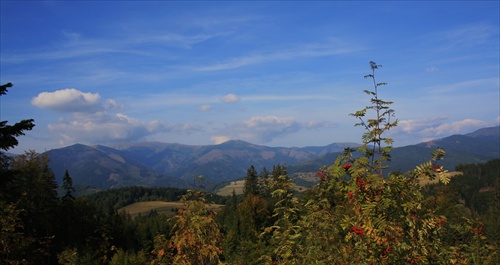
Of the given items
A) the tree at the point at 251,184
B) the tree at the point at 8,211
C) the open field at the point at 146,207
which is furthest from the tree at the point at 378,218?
the open field at the point at 146,207

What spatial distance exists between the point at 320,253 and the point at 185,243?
3396mm

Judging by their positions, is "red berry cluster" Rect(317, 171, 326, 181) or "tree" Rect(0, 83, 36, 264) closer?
"red berry cluster" Rect(317, 171, 326, 181)

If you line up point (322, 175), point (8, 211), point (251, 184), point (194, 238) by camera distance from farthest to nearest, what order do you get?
point (251, 184) → point (8, 211) → point (194, 238) → point (322, 175)

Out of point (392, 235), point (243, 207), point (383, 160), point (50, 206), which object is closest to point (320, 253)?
point (392, 235)

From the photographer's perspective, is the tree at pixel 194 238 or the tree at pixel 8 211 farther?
the tree at pixel 8 211

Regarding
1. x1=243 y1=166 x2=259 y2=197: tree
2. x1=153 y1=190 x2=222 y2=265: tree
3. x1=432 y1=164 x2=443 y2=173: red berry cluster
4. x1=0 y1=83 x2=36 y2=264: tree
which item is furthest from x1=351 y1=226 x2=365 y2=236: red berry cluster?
x1=243 y1=166 x2=259 y2=197: tree

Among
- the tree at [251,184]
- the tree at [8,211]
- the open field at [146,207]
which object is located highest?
the tree at [8,211]

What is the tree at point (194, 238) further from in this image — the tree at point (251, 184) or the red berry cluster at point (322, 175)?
the tree at point (251, 184)

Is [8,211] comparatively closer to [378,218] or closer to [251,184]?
[378,218]

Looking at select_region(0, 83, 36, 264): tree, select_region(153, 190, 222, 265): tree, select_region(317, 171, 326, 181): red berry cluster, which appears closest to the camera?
select_region(317, 171, 326, 181): red berry cluster

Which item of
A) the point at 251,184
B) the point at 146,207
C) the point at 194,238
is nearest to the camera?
the point at 194,238

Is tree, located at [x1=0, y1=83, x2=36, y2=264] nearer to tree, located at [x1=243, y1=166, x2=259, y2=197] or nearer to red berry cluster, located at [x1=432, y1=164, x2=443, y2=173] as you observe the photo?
red berry cluster, located at [x1=432, y1=164, x2=443, y2=173]

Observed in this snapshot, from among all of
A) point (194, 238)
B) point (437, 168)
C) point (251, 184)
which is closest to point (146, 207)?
point (251, 184)

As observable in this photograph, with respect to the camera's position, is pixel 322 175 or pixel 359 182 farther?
pixel 322 175
